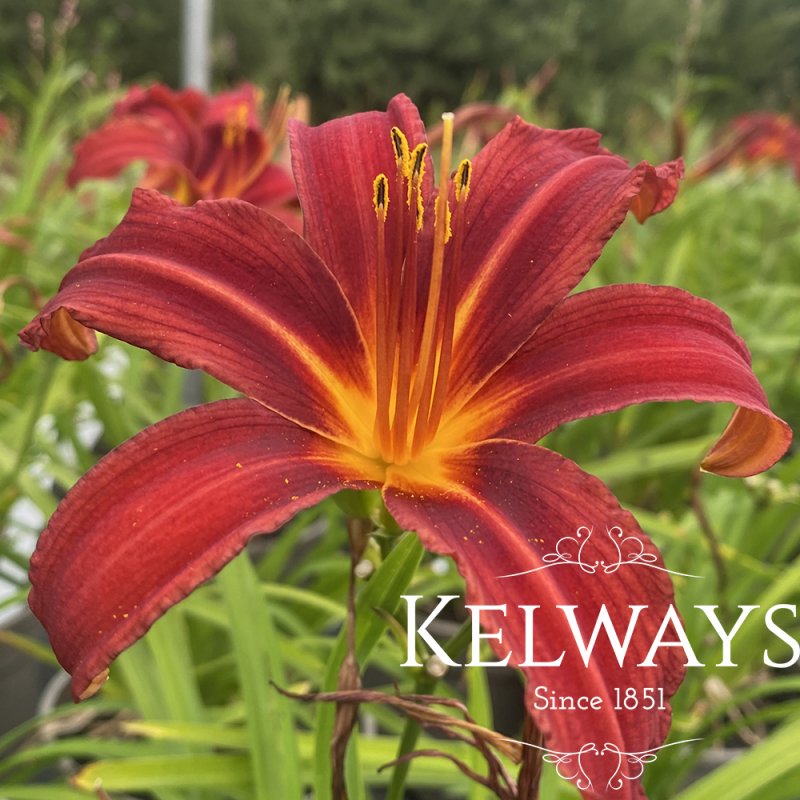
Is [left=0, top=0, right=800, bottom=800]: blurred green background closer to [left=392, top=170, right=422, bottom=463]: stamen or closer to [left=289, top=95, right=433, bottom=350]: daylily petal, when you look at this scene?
[left=392, top=170, right=422, bottom=463]: stamen

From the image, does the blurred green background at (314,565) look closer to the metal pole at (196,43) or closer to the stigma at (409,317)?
the stigma at (409,317)

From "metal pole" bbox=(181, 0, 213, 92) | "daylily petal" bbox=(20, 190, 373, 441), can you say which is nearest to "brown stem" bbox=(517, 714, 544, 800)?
"daylily petal" bbox=(20, 190, 373, 441)

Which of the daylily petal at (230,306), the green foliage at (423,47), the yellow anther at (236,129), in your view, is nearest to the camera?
the daylily petal at (230,306)

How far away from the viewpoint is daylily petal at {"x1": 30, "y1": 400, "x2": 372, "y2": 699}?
0.38m

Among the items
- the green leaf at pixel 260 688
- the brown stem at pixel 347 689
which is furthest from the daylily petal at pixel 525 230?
the green leaf at pixel 260 688

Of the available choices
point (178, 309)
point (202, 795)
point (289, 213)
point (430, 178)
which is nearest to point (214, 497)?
point (178, 309)

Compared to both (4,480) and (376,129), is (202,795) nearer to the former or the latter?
(4,480)

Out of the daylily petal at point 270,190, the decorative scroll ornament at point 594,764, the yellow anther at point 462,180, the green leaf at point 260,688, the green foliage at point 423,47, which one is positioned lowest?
the decorative scroll ornament at point 594,764

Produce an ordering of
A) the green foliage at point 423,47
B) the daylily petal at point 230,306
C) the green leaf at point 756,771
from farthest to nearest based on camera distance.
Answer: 1. the green foliage at point 423,47
2. the green leaf at point 756,771
3. the daylily petal at point 230,306

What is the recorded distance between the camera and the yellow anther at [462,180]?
49 cm

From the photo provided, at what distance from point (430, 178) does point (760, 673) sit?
0.96m

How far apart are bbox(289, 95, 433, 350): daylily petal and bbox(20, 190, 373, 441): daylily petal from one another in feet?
0.07

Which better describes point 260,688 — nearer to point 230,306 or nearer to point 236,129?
point 230,306

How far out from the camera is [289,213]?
1.14 metres
